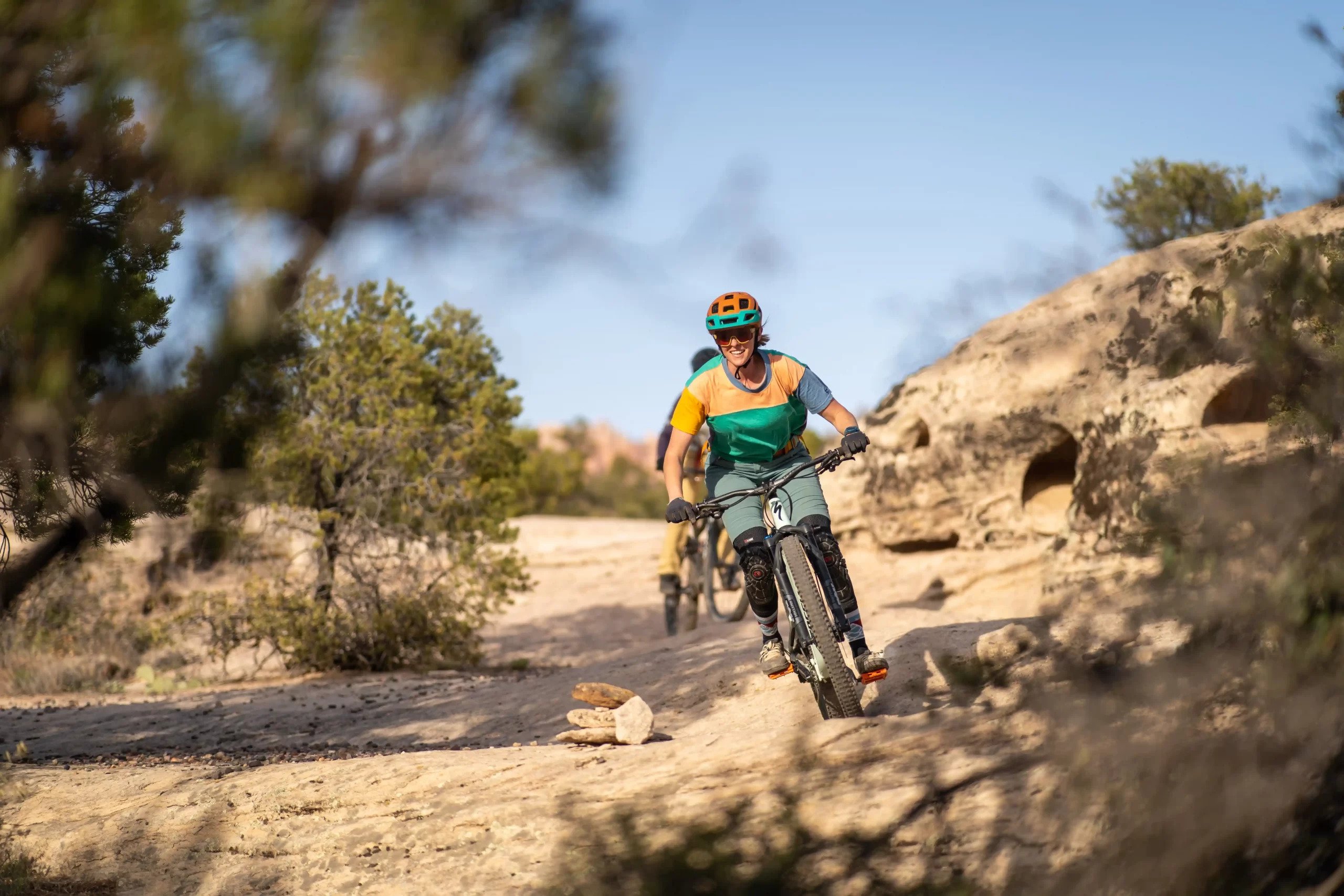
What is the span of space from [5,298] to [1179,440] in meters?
8.96

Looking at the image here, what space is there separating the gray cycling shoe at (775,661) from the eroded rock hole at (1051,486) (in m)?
7.13

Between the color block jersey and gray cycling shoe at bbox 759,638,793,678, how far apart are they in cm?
87

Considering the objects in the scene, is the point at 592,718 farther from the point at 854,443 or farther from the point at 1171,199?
the point at 1171,199

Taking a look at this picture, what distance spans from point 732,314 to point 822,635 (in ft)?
4.86

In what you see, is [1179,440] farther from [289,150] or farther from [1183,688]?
[289,150]

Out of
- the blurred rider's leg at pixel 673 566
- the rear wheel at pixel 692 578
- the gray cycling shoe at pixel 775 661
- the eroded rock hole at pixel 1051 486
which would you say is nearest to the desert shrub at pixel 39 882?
the gray cycling shoe at pixel 775 661

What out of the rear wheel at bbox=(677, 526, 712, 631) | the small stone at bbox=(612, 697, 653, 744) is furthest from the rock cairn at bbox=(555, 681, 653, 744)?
the rear wheel at bbox=(677, 526, 712, 631)

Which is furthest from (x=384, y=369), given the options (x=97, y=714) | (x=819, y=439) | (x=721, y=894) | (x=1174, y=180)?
(x=819, y=439)

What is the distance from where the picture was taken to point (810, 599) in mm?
4992

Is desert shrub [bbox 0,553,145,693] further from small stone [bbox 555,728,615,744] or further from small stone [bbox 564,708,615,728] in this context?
small stone [bbox 555,728,615,744]

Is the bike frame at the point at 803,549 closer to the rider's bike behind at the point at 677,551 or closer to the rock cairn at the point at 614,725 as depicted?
the rock cairn at the point at 614,725

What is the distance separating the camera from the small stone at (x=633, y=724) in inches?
215

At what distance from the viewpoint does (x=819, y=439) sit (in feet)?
127

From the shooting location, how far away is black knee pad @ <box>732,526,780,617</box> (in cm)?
521
